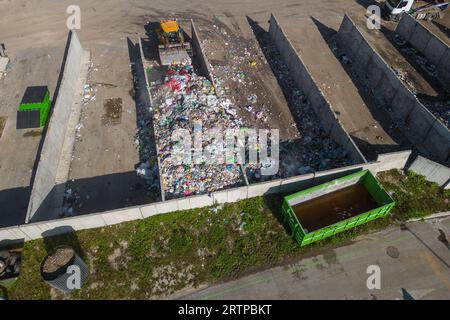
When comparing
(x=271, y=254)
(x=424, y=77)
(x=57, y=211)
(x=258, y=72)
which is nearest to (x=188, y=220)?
(x=271, y=254)

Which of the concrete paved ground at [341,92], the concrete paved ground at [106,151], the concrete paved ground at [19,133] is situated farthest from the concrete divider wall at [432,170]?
the concrete paved ground at [19,133]

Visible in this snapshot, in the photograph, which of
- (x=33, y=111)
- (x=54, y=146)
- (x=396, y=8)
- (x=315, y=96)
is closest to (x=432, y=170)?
(x=315, y=96)

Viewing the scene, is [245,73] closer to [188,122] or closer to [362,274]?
[188,122]

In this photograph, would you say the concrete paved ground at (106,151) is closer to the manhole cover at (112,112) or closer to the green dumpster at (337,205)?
the manhole cover at (112,112)

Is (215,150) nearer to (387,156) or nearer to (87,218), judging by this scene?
(87,218)

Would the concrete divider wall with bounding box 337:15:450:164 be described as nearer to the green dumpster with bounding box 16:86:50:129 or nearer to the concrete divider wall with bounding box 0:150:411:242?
the concrete divider wall with bounding box 0:150:411:242

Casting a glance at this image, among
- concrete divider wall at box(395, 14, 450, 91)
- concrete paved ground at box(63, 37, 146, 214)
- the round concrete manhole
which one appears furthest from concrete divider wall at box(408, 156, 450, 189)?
concrete paved ground at box(63, 37, 146, 214)
